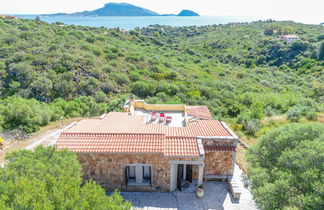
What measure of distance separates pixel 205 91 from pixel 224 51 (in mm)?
54219

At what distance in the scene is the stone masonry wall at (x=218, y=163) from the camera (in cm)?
1118

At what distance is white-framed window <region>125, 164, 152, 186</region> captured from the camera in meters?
10.7

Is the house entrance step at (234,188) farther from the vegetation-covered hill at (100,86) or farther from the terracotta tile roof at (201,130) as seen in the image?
the vegetation-covered hill at (100,86)

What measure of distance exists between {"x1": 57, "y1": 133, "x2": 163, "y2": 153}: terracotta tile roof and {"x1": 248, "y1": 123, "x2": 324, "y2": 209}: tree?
14.7 feet

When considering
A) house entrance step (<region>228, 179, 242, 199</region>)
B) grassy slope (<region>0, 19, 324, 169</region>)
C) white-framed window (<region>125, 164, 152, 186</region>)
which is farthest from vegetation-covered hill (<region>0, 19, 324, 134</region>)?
white-framed window (<region>125, 164, 152, 186</region>)

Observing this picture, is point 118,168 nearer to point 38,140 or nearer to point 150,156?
point 150,156

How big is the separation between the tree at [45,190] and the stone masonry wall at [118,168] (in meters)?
2.91

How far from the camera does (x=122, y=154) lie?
10.2 meters

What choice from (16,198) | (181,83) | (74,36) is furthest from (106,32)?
(16,198)

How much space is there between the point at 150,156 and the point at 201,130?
153 inches

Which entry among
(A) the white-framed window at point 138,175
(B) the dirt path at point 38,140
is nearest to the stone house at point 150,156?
(A) the white-framed window at point 138,175

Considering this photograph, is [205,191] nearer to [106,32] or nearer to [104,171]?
[104,171]

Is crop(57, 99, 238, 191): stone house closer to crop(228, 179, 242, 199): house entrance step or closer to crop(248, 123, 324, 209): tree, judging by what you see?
crop(228, 179, 242, 199): house entrance step

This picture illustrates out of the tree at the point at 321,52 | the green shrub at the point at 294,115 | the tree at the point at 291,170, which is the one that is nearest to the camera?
the tree at the point at 291,170
